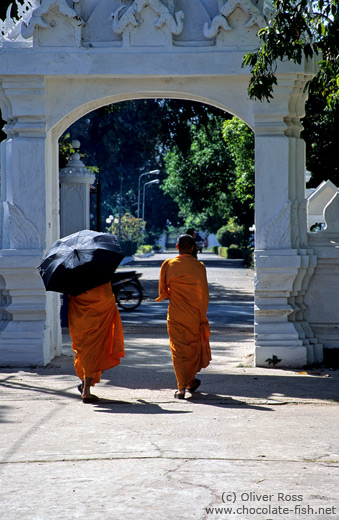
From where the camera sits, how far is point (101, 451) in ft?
17.3

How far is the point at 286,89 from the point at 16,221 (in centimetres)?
339

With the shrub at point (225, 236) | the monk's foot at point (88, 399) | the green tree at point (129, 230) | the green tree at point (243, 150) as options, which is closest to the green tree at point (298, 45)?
the monk's foot at point (88, 399)

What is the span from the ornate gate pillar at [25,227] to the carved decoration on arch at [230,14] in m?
2.03

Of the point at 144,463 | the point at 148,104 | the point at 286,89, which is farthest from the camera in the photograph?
the point at 148,104

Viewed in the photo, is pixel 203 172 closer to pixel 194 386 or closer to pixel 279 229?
pixel 279 229

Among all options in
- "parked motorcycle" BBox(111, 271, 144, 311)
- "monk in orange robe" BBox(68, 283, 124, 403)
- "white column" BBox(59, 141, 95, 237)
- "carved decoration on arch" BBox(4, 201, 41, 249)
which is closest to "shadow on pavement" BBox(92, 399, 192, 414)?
"monk in orange robe" BBox(68, 283, 124, 403)

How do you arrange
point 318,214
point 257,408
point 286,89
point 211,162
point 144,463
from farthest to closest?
point 211,162, point 318,214, point 286,89, point 257,408, point 144,463

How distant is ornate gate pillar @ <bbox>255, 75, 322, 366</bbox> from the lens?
Result: 28.6 ft

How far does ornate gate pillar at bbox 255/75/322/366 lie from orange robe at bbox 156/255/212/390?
1.38m

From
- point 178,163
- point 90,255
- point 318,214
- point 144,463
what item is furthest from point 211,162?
point 144,463

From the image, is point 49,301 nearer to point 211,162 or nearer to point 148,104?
point 148,104

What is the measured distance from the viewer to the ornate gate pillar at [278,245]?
28.6ft

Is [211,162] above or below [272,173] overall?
above

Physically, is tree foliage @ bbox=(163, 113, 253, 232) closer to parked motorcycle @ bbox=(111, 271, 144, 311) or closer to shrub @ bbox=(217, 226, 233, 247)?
parked motorcycle @ bbox=(111, 271, 144, 311)
